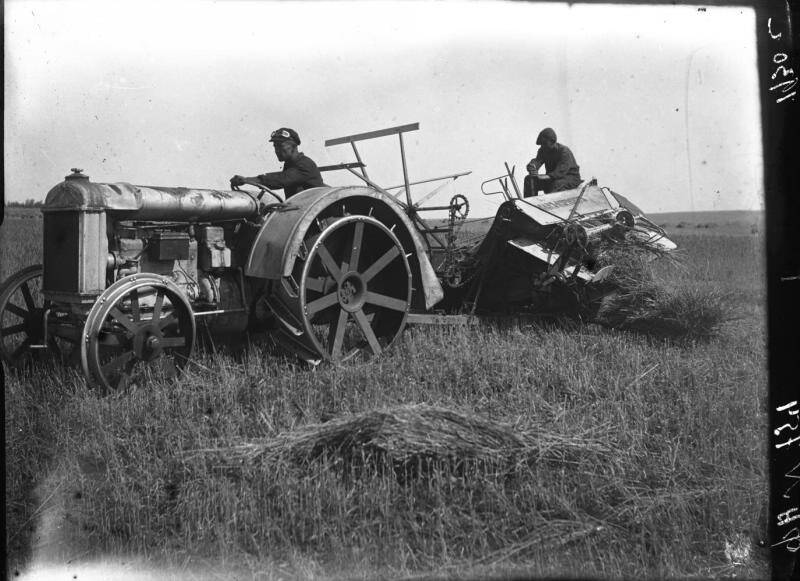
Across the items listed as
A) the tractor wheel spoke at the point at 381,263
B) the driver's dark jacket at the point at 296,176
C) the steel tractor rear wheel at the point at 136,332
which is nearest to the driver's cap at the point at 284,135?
the driver's dark jacket at the point at 296,176

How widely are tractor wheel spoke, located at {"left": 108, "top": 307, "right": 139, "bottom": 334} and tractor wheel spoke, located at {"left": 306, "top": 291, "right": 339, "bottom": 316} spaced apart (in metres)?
1.25

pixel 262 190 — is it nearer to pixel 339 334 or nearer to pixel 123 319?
pixel 339 334

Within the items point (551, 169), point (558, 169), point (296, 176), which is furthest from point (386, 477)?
point (551, 169)

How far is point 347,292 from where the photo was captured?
224 inches

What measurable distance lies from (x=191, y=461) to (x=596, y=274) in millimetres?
4218

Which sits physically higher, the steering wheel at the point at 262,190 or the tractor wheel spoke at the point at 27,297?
the steering wheel at the point at 262,190

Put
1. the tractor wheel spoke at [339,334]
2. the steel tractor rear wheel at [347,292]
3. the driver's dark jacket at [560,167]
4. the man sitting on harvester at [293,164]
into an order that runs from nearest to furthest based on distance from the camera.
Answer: the steel tractor rear wheel at [347,292] → the tractor wheel spoke at [339,334] → the man sitting on harvester at [293,164] → the driver's dark jacket at [560,167]

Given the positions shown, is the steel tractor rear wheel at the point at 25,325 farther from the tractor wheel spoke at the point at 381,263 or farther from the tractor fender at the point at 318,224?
the tractor wheel spoke at the point at 381,263

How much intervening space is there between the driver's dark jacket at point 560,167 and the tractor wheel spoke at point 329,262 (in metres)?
3.22

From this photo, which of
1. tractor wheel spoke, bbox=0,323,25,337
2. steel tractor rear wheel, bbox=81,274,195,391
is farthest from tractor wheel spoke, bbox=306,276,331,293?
tractor wheel spoke, bbox=0,323,25,337

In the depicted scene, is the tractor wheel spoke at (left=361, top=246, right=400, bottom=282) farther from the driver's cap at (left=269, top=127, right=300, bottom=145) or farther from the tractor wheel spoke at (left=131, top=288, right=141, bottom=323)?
the tractor wheel spoke at (left=131, top=288, right=141, bottom=323)

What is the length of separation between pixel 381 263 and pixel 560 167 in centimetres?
324

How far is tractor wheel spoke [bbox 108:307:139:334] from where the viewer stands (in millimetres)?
4473

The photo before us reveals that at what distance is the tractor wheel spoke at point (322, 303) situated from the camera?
5320 mm
